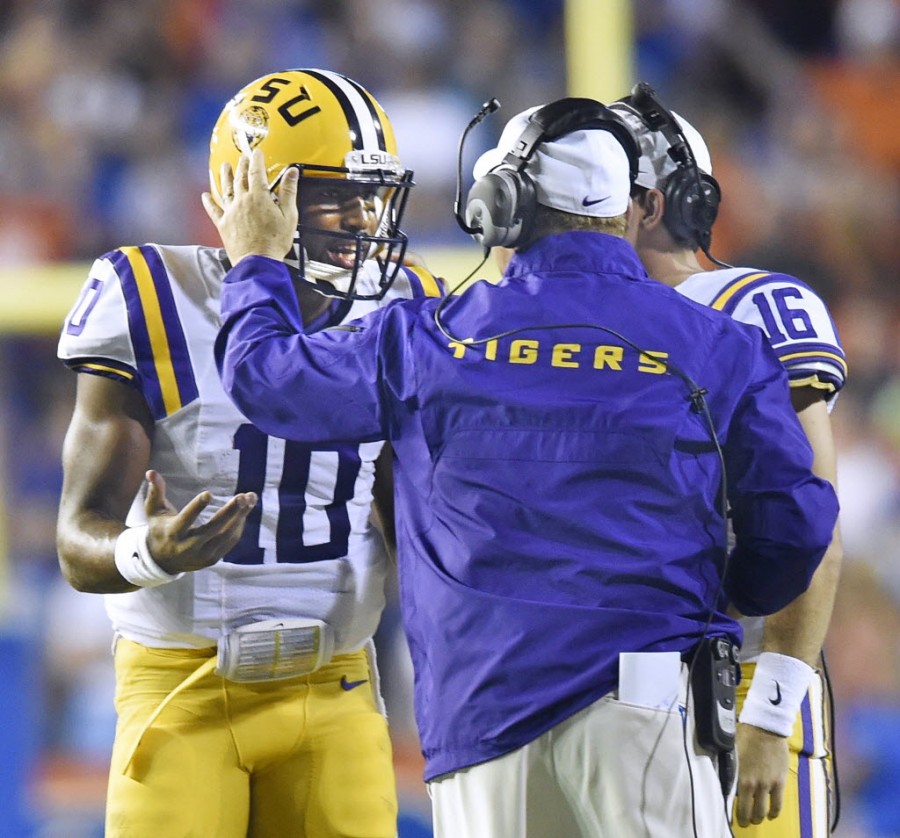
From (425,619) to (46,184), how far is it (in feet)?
14.0

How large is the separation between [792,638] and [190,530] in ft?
2.57

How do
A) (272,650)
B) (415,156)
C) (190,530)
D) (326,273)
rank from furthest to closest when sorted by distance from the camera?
(415,156) < (326,273) < (272,650) < (190,530)

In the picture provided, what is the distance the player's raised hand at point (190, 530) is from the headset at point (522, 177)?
436 mm

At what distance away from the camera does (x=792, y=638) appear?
1.96 m

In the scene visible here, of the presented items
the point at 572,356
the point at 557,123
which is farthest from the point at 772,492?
the point at 557,123

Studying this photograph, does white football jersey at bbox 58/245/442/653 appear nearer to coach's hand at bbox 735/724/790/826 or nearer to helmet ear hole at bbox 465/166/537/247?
helmet ear hole at bbox 465/166/537/247

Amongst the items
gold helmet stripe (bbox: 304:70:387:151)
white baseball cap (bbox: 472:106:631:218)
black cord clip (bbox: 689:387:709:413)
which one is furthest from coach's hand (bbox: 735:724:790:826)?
gold helmet stripe (bbox: 304:70:387:151)

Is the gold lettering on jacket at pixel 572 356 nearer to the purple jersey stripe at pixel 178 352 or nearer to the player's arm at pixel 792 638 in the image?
the player's arm at pixel 792 638

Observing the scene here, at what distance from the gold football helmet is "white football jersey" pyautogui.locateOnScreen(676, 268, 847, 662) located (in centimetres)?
46

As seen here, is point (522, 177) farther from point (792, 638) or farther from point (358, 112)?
point (792, 638)

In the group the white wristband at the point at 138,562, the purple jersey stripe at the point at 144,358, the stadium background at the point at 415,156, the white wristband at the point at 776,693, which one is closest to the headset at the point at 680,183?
the white wristband at the point at 776,693

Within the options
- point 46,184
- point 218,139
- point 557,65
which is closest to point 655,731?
point 218,139

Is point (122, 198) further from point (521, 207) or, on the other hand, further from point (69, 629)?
point (521, 207)

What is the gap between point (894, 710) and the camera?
435cm
